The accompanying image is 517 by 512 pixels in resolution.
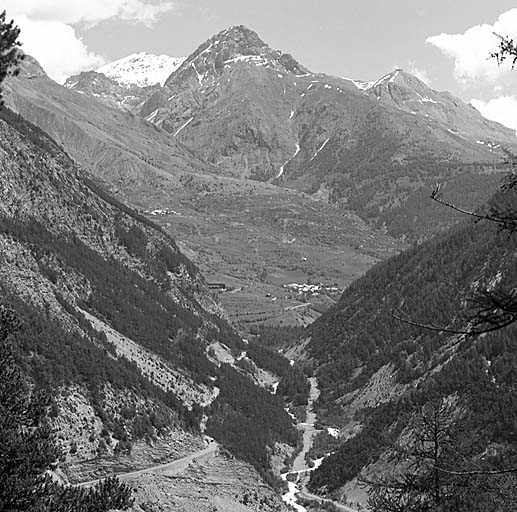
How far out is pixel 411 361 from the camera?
115938 millimetres

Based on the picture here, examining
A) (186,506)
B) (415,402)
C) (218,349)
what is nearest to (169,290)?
(218,349)

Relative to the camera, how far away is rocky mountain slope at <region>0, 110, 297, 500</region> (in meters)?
59.8

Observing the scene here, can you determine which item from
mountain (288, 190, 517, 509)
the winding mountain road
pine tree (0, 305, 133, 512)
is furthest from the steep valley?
pine tree (0, 305, 133, 512)

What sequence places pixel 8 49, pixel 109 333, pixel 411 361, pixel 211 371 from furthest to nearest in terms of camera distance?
1. pixel 411 361
2. pixel 211 371
3. pixel 109 333
4. pixel 8 49

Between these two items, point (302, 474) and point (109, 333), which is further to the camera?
point (302, 474)

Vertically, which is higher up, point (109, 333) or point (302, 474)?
point (109, 333)

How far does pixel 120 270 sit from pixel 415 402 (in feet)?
157

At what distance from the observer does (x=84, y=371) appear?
63.9 metres

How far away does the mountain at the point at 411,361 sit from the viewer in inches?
3273

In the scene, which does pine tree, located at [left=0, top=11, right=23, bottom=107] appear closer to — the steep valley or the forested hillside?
the steep valley

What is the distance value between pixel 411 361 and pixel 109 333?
183 feet

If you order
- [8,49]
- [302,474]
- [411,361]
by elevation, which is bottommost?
[302,474]

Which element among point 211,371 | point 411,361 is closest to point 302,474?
point 211,371

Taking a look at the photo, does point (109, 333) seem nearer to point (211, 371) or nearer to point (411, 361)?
point (211, 371)
